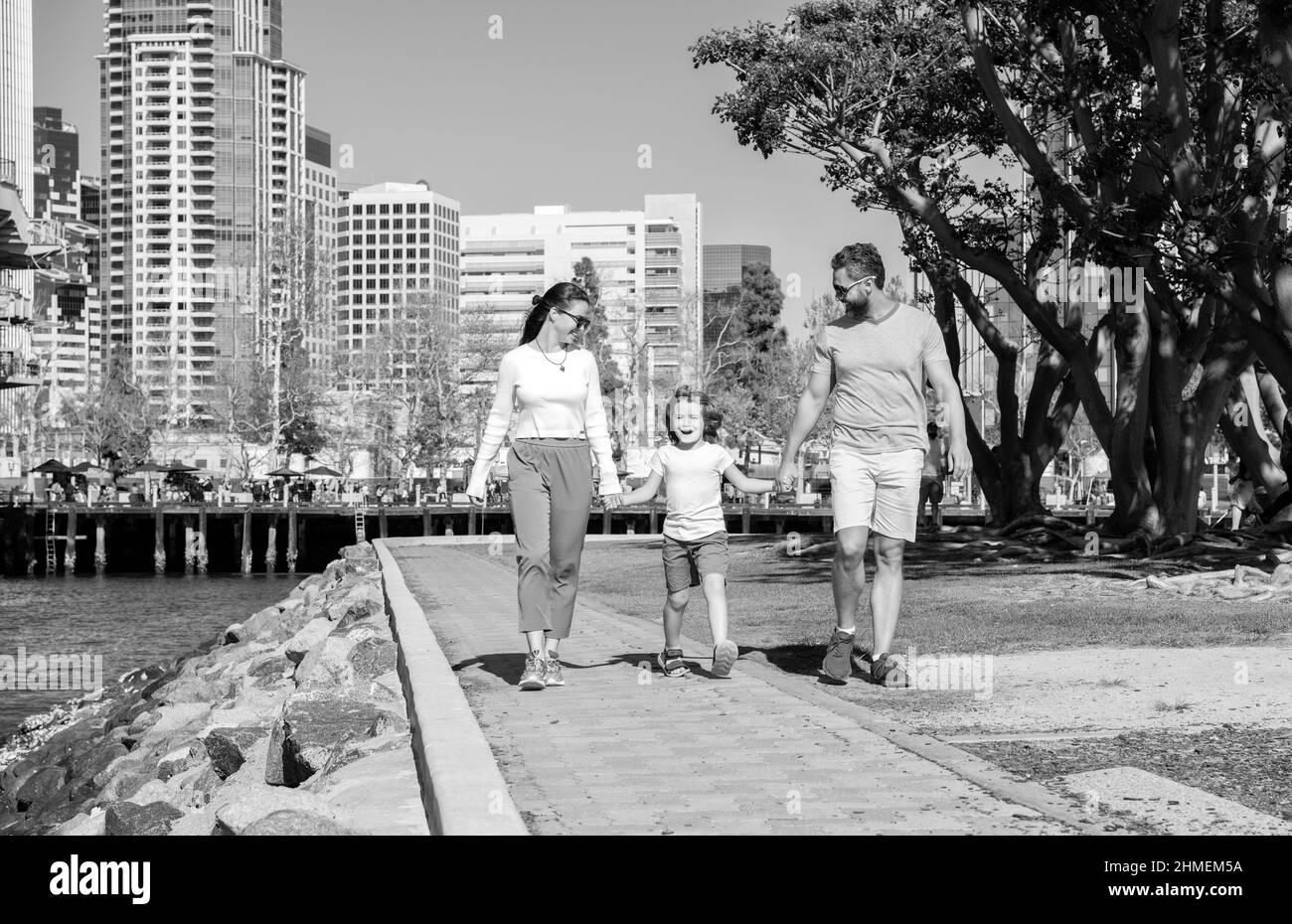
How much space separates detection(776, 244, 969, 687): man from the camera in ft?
28.4

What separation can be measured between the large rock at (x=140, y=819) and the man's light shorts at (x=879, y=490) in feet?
13.1

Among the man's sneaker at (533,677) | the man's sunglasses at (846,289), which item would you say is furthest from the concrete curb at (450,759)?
the man's sunglasses at (846,289)

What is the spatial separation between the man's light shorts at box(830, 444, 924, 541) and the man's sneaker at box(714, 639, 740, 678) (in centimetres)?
96

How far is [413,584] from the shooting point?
61.6 ft

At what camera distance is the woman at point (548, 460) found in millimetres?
8695

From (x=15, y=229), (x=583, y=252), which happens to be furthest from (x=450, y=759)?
(x=583, y=252)

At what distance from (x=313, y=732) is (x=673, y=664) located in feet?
7.11

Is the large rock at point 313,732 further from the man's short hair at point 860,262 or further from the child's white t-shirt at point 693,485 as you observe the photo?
the man's short hair at point 860,262

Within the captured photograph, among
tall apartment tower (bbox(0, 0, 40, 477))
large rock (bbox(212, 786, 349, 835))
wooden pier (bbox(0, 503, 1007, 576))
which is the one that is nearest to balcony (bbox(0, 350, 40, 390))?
tall apartment tower (bbox(0, 0, 40, 477))

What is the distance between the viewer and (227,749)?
10.5 meters

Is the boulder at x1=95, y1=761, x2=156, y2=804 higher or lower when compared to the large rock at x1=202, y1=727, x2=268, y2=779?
lower

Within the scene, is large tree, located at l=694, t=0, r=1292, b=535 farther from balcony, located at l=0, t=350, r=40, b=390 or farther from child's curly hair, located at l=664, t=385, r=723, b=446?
balcony, located at l=0, t=350, r=40, b=390
